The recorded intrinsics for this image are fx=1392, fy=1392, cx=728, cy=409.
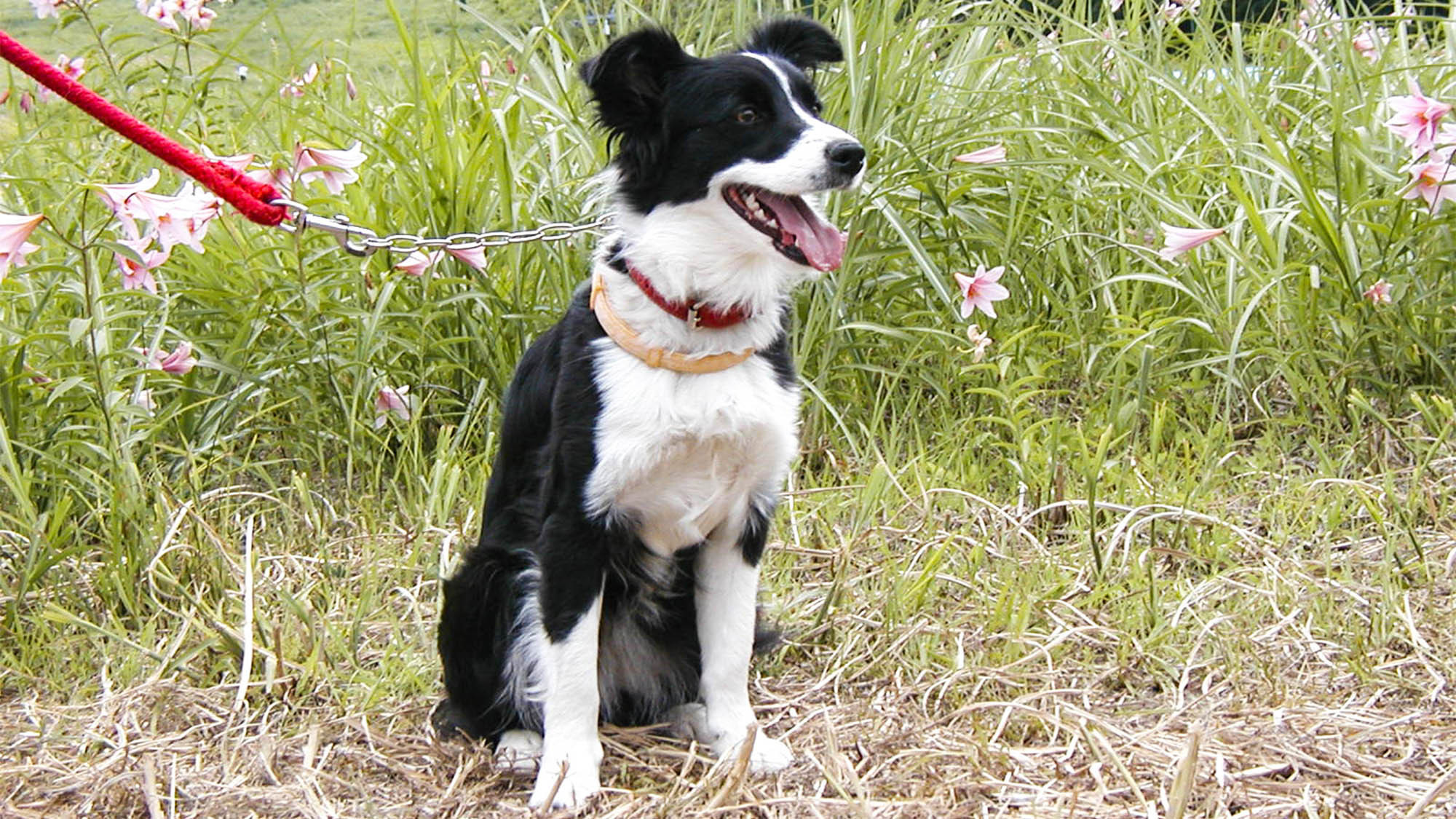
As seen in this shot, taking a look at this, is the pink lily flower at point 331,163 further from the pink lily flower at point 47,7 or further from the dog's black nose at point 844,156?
the pink lily flower at point 47,7

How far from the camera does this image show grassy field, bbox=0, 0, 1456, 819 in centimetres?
225

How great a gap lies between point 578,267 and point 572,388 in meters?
1.51

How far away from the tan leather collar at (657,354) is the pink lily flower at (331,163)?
903 millimetres

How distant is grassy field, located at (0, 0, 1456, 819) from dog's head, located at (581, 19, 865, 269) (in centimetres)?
82

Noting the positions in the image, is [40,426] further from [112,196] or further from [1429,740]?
[1429,740]

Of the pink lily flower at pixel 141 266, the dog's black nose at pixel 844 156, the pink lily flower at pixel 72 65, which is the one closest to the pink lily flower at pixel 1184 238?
the dog's black nose at pixel 844 156

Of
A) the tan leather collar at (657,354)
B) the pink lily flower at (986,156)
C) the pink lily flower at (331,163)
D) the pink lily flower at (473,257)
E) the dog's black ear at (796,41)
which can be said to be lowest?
the pink lily flower at (473,257)

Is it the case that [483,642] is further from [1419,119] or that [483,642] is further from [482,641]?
[1419,119]

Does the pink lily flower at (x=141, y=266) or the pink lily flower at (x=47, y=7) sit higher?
the pink lily flower at (x=47, y=7)

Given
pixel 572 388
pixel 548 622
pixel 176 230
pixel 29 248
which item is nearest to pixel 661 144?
pixel 572 388

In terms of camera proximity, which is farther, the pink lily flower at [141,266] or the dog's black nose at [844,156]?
the pink lily flower at [141,266]

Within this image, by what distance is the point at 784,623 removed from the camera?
278 centimetres

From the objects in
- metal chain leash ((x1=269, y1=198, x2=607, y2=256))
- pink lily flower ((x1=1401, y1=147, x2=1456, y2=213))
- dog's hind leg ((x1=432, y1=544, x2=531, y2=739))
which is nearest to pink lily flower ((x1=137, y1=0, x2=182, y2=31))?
metal chain leash ((x1=269, y1=198, x2=607, y2=256))

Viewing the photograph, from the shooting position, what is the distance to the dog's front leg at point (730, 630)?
7.54ft
